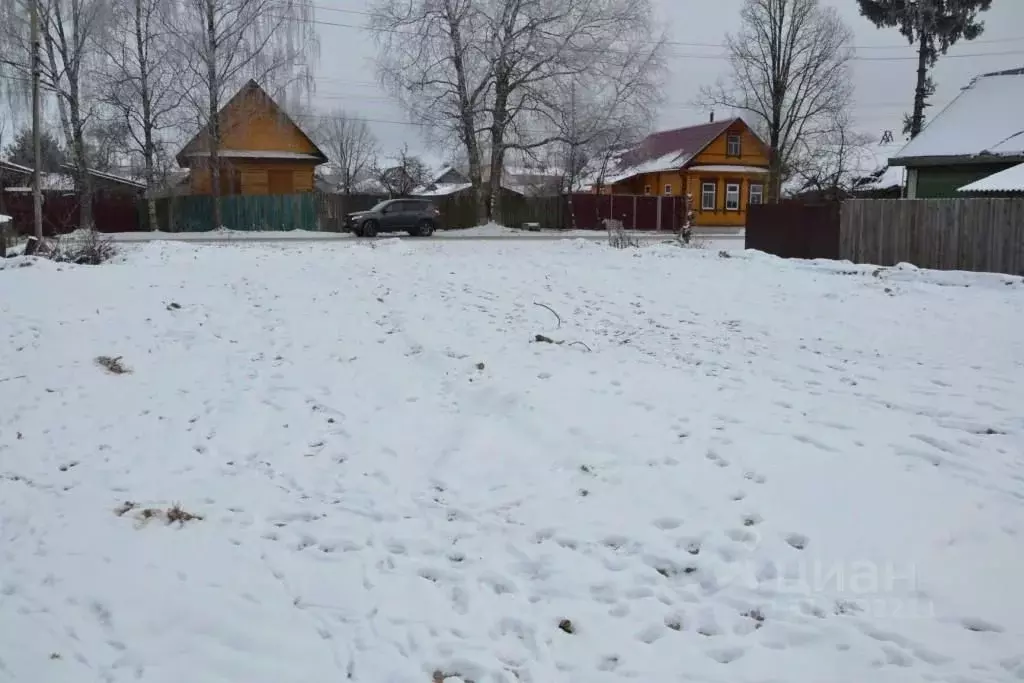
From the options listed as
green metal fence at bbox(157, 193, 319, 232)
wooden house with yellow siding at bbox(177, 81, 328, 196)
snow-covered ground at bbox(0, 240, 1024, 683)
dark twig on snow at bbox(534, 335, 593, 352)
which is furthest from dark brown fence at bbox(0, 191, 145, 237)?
dark twig on snow at bbox(534, 335, 593, 352)

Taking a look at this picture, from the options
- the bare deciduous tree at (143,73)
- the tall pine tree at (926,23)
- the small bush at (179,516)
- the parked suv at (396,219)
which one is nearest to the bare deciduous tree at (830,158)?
the tall pine tree at (926,23)

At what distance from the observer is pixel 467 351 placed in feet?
27.1

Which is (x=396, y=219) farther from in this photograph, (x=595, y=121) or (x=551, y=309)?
(x=551, y=309)

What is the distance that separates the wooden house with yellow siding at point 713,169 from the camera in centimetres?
4453

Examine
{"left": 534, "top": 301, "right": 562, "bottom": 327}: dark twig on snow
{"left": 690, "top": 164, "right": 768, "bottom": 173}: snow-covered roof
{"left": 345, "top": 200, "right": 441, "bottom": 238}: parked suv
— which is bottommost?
{"left": 534, "top": 301, "right": 562, "bottom": 327}: dark twig on snow

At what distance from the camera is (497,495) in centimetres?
510

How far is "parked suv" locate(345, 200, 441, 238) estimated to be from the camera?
2777cm

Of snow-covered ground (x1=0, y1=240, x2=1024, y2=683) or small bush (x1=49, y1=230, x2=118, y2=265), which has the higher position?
small bush (x1=49, y1=230, x2=118, y2=265)

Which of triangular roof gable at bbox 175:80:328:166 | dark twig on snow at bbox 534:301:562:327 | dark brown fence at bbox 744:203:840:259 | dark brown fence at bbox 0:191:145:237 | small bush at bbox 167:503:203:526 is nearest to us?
small bush at bbox 167:503:203:526

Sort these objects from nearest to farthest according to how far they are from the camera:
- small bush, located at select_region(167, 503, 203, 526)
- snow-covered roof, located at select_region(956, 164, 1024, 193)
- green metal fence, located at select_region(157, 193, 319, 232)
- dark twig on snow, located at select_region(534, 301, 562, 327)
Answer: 1. small bush, located at select_region(167, 503, 203, 526)
2. dark twig on snow, located at select_region(534, 301, 562, 327)
3. snow-covered roof, located at select_region(956, 164, 1024, 193)
4. green metal fence, located at select_region(157, 193, 319, 232)

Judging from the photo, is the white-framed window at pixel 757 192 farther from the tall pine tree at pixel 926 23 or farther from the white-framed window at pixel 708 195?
the tall pine tree at pixel 926 23

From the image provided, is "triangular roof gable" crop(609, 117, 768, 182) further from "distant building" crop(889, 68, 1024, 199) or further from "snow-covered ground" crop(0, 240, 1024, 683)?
"snow-covered ground" crop(0, 240, 1024, 683)

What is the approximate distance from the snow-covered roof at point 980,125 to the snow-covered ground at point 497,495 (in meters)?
Answer: 17.1

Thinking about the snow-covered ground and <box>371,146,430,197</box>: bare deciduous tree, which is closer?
the snow-covered ground
